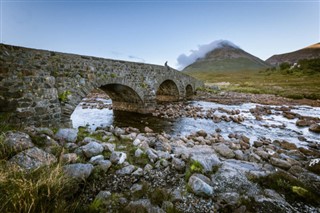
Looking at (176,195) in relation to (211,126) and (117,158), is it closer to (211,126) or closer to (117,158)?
(117,158)

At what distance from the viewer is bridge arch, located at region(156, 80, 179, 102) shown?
18.7 meters

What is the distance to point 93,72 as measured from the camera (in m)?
7.91

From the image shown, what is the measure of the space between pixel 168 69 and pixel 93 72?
28.7 ft

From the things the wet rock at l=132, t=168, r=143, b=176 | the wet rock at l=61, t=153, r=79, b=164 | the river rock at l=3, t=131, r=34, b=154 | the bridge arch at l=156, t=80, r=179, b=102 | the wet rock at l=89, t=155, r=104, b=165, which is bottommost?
the wet rock at l=132, t=168, r=143, b=176

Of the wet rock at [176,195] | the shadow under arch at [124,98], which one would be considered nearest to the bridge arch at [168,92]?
the shadow under arch at [124,98]

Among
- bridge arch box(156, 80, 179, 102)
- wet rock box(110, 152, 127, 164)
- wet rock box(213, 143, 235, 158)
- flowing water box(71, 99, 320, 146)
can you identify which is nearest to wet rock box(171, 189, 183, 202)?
wet rock box(110, 152, 127, 164)

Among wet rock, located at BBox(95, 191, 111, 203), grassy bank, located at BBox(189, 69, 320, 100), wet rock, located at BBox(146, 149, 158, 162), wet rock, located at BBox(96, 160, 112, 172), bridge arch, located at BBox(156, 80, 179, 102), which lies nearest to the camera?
wet rock, located at BBox(95, 191, 111, 203)

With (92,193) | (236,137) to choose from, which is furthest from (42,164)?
(236,137)

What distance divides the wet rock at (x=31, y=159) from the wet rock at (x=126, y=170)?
1.28m

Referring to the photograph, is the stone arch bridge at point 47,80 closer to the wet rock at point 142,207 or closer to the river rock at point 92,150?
the river rock at point 92,150

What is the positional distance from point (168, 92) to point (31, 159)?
17.9 m

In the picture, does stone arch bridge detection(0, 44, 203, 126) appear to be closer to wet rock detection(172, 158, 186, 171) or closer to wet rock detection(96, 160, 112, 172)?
wet rock detection(96, 160, 112, 172)

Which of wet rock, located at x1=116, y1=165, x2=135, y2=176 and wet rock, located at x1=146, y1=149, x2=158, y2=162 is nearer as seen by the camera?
wet rock, located at x1=116, y1=165, x2=135, y2=176

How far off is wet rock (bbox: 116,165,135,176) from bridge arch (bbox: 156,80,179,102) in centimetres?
1511
